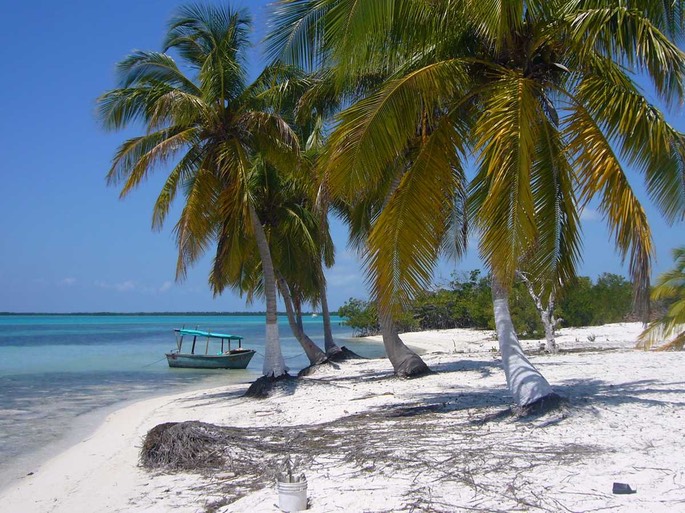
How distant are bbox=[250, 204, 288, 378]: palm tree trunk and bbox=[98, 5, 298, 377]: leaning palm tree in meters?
0.02

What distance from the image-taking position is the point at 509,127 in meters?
7.26

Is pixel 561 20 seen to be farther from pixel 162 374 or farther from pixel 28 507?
pixel 162 374

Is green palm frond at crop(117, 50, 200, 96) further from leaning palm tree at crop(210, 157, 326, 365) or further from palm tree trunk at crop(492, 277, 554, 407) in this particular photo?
palm tree trunk at crop(492, 277, 554, 407)

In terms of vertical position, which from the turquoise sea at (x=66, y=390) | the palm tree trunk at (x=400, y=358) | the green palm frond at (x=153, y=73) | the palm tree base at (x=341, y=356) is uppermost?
the green palm frond at (x=153, y=73)

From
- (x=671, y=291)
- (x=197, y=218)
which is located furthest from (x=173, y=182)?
(x=671, y=291)

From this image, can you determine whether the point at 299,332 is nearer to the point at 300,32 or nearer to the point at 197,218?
the point at 197,218

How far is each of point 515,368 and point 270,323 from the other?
798 cm

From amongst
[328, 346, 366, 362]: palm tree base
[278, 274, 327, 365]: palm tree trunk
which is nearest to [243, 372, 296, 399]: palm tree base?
[278, 274, 327, 365]: palm tree trunk

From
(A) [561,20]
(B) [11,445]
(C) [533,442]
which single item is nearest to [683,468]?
(C) [533,442]

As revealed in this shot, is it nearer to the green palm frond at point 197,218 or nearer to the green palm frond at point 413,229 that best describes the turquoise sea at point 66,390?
the green palm frond at point 197,218

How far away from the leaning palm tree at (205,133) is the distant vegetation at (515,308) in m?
11.9

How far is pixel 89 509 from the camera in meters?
6.93

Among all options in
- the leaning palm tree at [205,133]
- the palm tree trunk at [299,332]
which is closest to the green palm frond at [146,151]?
the leaning palm tree at [205,133]

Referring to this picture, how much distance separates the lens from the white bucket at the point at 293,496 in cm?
526
